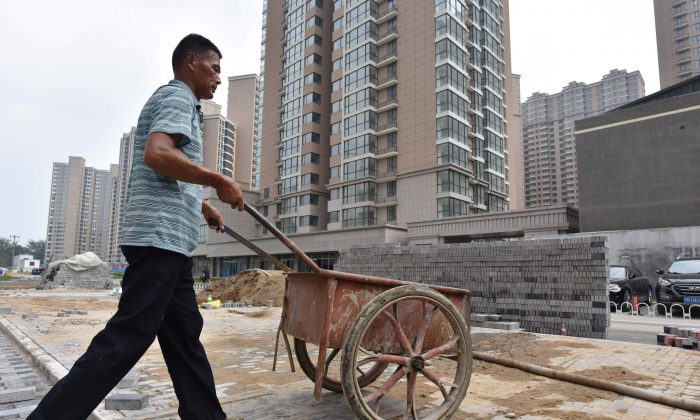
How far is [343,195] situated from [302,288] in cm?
4112

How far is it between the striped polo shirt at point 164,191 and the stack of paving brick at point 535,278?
27.5 ft

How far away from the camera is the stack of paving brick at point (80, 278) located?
29311 millimetres

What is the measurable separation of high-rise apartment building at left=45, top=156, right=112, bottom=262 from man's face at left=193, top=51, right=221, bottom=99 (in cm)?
13821

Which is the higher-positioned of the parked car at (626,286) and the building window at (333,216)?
the building window at (333,216)

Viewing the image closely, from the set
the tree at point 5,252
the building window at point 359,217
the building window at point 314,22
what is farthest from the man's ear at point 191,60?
the tree at point 5,252

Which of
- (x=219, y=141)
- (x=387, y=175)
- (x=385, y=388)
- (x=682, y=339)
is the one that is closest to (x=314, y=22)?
(x=387, y=175)

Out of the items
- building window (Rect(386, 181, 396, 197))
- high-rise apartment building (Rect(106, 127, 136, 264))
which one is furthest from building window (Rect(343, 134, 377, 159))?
high-rise apartment building (Rect(106, 127, 136, 264))

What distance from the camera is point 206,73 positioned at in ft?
8.11

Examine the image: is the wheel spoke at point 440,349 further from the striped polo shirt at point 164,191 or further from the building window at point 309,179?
the building window at point 309,179

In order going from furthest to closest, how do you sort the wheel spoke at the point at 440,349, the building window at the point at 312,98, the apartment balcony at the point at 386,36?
the building window at the point at 312,98, the apartment balcony at the point at 386,36, the wheel spoke at the point at 440,349

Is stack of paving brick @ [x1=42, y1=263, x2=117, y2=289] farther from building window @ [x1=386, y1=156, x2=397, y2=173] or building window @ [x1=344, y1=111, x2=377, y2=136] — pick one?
building window @ [x1=344, y1=111, x2=377, y2=136]

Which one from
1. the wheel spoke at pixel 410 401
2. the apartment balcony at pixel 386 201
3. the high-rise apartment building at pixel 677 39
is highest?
the high-rise apartment building at pixel 677 39

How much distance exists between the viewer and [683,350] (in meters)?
6.29

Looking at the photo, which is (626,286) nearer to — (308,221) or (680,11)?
(308,221)
